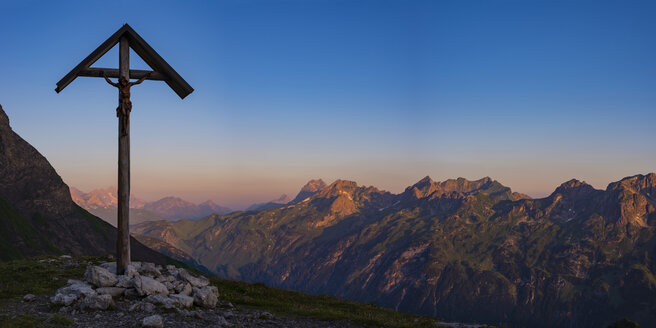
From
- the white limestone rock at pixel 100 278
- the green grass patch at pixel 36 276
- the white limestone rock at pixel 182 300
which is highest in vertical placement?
the white limestone rock at pixel 100 278

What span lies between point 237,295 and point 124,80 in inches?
679

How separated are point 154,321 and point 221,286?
56.2 ft

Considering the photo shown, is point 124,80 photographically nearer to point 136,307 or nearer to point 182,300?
point 136,307

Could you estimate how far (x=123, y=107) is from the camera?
21766 mm

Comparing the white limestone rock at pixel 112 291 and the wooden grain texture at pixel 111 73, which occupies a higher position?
the wooden grain texture at pixel 111 73

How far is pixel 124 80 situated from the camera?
22.1m

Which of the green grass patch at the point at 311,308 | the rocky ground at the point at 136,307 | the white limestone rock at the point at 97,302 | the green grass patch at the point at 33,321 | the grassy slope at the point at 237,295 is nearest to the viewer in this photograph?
the green grass patch at the point at 33,321

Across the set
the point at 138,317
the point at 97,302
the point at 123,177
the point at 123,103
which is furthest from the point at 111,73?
the point at 138,317

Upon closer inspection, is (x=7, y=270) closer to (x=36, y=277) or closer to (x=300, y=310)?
(x=36, y=277)

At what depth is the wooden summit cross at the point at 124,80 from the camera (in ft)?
71.7

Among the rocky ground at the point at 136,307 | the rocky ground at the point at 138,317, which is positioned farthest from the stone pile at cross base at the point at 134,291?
the rocky ground at the point at 138,317

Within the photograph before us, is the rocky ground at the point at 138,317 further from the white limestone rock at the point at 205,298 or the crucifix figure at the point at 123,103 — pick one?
the crucifix figure at the point at 123,103

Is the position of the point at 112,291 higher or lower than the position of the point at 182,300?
higher

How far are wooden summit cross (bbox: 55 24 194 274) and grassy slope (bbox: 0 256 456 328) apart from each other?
5797mm
